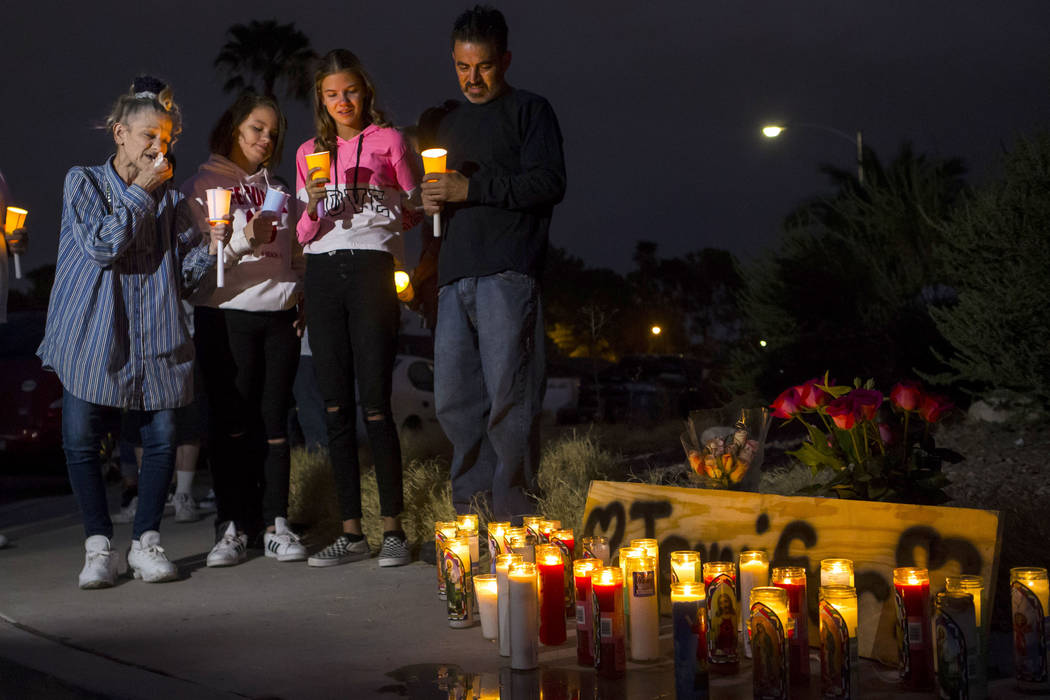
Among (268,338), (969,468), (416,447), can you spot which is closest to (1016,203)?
(969,468)

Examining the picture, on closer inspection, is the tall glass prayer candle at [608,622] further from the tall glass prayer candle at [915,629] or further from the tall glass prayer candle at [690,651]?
the tall glass prayer candle at [915,629]

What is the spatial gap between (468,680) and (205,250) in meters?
2.69

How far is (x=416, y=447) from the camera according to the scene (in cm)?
860

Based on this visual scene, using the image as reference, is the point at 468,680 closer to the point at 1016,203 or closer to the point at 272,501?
the point at 272,501

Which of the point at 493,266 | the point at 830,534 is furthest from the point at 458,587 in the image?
the point at 493,266

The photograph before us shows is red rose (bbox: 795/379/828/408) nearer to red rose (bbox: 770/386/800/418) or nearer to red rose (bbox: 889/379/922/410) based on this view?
red rose (bbox: 770/386/800/418)

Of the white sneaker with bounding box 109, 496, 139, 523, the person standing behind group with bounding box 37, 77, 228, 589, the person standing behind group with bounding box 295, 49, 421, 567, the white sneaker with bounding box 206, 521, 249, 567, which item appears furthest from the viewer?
the white sneaker with bounding box 109, 496, 139, 523

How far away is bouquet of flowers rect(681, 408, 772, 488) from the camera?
13.6ft

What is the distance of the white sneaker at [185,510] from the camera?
22.5 feet

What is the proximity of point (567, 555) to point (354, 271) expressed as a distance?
1.81m

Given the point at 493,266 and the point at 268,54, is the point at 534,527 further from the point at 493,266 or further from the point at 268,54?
the point at 268,54

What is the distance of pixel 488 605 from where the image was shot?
3584 mm

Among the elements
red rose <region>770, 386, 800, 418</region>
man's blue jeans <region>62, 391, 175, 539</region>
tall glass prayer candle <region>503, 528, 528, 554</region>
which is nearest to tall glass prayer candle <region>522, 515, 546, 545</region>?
tall glass prayer candle <region>503, 528, 528, 554</region>

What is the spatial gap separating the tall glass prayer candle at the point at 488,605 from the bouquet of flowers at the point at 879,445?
1.12 metres
